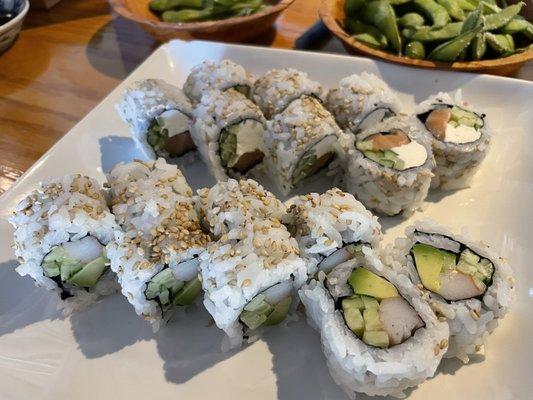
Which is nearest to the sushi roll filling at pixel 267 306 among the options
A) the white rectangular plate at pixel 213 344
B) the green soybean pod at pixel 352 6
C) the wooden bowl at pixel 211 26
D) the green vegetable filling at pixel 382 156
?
the white rectangular plate at pixel 213 344

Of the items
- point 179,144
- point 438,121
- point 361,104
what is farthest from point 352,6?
point 179,144

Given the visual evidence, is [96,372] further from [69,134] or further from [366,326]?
[69,134]

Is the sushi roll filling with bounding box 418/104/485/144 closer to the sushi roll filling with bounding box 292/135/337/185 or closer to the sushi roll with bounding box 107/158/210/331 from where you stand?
the sushi roll filling with bounding box 292/135/337/185

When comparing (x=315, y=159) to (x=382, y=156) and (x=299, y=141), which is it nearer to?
(x=299, y=141)

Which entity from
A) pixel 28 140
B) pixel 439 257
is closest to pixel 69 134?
pixel 28 140

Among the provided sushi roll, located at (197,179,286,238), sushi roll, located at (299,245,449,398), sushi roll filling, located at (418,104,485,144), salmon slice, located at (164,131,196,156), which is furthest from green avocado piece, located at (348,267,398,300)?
salmon slice, located at (164,131,196,156)
